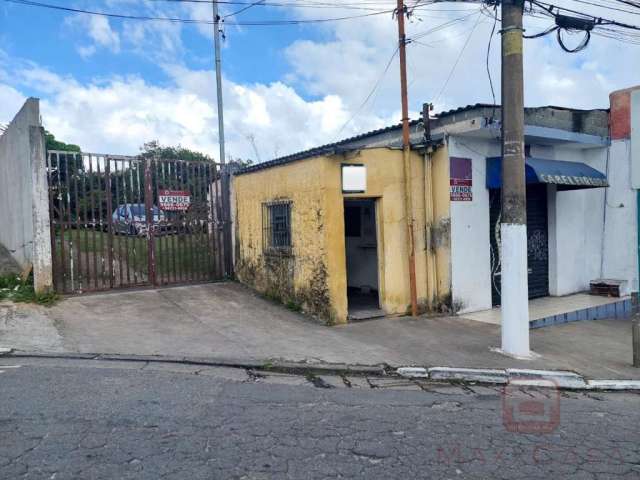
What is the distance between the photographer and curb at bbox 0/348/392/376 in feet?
20.3

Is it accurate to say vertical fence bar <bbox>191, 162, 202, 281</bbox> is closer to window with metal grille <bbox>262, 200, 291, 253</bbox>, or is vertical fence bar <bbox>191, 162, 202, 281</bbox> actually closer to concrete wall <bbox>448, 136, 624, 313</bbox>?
window with metal grille <bbox>262, 200, 291, 253</bbox>

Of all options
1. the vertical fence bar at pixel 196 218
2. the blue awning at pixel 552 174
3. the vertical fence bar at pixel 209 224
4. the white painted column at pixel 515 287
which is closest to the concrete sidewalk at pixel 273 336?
the white painted column at pixel 515 287

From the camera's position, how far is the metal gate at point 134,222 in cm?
945

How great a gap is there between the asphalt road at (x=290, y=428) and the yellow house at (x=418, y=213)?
3.39 m

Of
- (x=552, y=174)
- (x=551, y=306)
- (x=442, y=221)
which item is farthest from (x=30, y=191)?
(x=551, y=306)

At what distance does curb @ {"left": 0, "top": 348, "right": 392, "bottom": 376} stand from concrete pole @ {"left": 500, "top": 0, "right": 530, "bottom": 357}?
195 centimetres

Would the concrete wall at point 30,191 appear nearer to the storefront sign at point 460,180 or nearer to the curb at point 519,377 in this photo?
the curb at point 519,377

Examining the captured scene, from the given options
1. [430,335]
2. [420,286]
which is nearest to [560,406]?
[430,335]

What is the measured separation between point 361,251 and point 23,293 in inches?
270

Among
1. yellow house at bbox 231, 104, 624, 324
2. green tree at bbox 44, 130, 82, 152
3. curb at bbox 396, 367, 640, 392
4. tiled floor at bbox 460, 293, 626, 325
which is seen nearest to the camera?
curb at bbox 396, 367, 640, 392

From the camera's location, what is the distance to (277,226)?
9.87 meters

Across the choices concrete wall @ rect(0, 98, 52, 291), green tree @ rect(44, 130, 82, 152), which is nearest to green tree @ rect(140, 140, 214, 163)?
green tree @ rect(44, 130, 82, 152)

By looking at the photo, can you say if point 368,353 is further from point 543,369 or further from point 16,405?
point 16,405

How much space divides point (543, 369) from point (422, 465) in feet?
11.3
